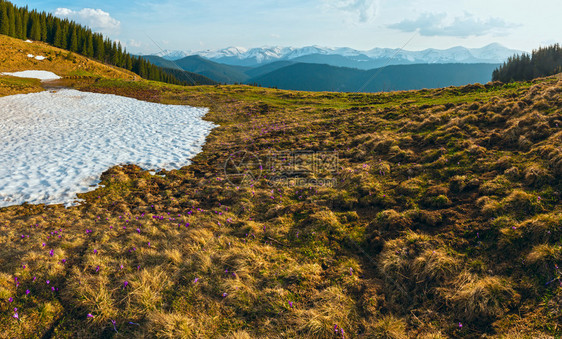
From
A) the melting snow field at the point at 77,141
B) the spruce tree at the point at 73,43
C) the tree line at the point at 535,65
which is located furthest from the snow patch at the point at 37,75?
the tree line at the point at 535,65

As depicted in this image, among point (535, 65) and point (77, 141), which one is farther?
point (535, 65)

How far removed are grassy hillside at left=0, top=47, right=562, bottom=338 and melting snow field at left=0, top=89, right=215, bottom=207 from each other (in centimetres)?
151

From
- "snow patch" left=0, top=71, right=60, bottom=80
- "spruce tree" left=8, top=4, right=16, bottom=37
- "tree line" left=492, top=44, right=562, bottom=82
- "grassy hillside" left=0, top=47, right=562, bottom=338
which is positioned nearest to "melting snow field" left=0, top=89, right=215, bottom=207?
"grassy hillside" left=0, top=47, right=562, bottom=338

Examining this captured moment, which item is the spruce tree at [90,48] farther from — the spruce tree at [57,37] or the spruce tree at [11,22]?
the spruce tree at [11,22]

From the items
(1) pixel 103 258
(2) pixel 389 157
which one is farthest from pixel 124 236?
(2) pixel 389 157

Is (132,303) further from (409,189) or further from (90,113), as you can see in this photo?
(90,113)

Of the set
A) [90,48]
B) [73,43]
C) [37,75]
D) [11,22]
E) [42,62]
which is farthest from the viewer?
[90,48]

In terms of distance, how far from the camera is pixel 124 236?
8.62 meters

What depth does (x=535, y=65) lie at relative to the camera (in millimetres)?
101000

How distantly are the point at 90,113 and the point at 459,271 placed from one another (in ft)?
118

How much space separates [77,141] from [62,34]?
123 meters

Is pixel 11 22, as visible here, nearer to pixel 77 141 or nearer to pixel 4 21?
pixel 4 21

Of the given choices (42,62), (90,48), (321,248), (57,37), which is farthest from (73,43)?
(321,248)

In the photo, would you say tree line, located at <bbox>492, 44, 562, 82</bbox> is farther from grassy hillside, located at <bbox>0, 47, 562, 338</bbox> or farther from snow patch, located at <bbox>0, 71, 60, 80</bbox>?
snow patch, located at <bbox>0, 71, 60, 80</bbox>
